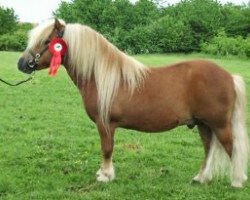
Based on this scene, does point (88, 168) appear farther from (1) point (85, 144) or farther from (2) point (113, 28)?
(2) point (113, 28)

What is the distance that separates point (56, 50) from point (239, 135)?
256 centimetres

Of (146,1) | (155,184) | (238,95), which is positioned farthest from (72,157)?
(146,1)

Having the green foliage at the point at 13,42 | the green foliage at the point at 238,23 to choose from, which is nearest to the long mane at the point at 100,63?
the green foliage at the point at 238,23

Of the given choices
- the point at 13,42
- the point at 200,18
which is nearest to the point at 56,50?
the point at 13,42

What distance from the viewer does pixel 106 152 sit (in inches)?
246

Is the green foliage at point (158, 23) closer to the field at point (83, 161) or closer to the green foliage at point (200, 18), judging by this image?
the green foliage at point (200, 18)

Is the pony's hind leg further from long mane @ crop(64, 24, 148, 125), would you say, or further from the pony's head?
the pony's head

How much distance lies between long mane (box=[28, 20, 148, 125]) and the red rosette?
0.08 metres

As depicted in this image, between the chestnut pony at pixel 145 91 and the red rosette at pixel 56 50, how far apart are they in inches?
2.5

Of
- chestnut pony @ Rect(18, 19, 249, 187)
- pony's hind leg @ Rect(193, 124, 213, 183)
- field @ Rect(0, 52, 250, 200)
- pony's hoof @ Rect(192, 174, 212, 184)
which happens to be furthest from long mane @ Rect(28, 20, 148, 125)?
pony's hoof @ Rect(192, 174, 212, 184)

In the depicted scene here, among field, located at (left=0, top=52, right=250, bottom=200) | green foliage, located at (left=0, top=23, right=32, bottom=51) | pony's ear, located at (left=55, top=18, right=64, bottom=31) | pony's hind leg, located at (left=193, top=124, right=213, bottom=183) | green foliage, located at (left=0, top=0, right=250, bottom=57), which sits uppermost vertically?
pony's ear, located at (left=55, top=18, right=64, bottom=31)

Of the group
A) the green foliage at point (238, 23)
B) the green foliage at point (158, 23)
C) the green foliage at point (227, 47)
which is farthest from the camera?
the green foliage at point (238, 23)

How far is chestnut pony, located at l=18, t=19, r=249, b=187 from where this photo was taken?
609 centimetres

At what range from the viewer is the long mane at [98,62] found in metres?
6.15
